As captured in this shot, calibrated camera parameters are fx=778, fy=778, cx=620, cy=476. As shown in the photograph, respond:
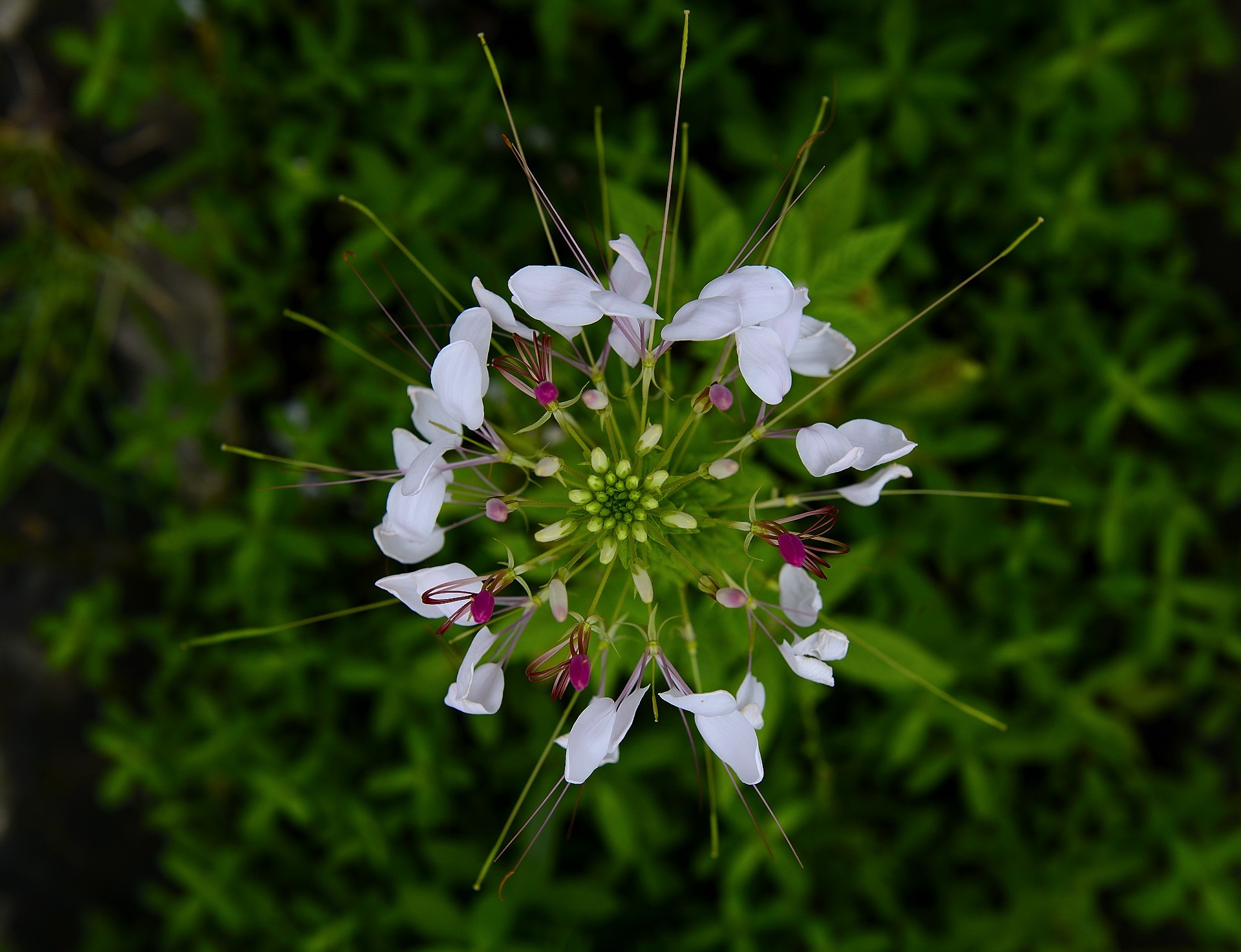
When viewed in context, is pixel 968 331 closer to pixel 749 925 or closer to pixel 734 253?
pixel 734 253

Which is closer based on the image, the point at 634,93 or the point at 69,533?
the point at 634,93

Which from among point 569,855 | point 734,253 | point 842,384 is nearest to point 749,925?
point 569,855

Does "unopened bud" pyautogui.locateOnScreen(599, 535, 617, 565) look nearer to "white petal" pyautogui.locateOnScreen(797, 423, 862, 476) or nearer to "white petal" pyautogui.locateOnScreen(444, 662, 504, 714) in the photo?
"white petal" pyautogui.locateOnScreen(444, 662, 504, 714)

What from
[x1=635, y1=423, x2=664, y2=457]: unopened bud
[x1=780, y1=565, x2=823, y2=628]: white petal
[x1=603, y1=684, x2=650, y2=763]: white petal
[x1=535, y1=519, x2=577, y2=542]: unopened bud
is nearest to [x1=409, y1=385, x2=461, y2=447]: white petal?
[x1=535, y1=519, x2=577, y2=542]: unopened bud

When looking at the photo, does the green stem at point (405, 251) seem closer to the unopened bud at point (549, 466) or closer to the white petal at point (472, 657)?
the unopened bud at point (549, 466)

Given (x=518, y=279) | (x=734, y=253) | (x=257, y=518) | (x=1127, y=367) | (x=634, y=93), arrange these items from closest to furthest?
(x=518, y=279)
(x=734, y=253)
(x=257, y=518)
(x=1127, y=367)
(x=634, y=93)

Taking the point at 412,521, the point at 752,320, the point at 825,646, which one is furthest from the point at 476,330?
the point at 825,646
